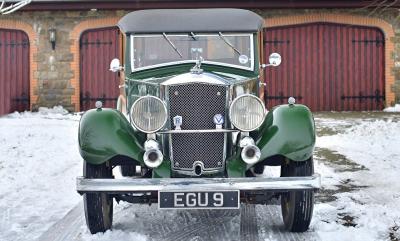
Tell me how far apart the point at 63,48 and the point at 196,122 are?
408 inches

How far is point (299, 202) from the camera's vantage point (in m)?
4.31

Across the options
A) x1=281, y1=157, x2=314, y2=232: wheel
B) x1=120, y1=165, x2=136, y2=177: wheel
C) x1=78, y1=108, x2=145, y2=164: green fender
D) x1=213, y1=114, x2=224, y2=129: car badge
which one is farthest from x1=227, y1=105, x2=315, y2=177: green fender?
x1=120, y1=165, x2=136, y2=177: wheel

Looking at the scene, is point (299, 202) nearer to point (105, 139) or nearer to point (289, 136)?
point (289, 136)

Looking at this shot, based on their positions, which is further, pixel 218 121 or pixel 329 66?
pixel 329 66

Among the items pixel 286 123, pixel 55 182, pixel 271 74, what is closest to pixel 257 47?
pixel 286 123

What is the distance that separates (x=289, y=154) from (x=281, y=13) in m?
10.3

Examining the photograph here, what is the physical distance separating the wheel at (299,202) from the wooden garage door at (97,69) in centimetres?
1014

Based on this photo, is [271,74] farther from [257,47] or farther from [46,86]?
[257,47]

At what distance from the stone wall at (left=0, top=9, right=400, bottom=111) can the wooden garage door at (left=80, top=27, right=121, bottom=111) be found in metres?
0.21

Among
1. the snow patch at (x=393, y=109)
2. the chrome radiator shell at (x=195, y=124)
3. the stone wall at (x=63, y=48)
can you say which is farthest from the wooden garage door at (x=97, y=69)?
the chrome radiator shell at (x=195, y=124)

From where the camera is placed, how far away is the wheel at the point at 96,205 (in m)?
4.32

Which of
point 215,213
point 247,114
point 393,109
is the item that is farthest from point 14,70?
point 247,114

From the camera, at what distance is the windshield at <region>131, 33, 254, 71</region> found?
17.0ft

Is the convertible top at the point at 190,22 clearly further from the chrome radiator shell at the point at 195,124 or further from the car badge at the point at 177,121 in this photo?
the car badge at the point at 177,121
